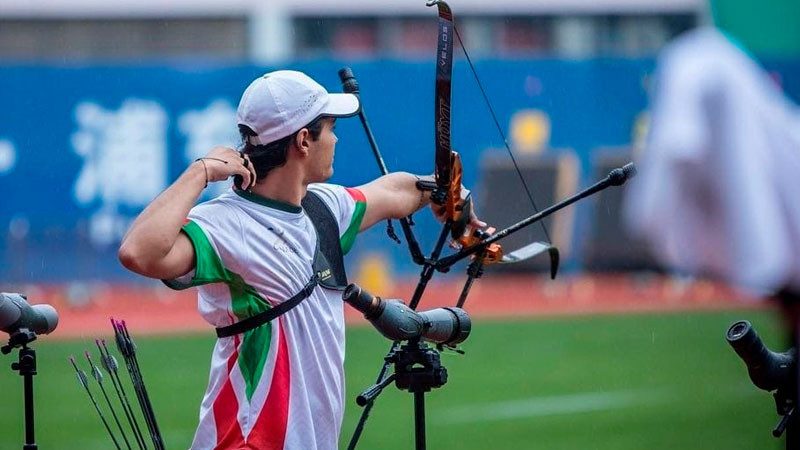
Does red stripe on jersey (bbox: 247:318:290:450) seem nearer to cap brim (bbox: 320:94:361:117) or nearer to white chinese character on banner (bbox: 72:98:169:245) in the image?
cap brim (bbox: 320:94:361:117)

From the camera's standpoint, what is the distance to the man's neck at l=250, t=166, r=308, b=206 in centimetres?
391

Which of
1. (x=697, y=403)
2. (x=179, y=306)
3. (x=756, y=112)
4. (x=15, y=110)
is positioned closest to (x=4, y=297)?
(x=756, y=112)

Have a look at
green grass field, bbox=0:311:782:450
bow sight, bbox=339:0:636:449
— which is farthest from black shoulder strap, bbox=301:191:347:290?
green grass field, bbox=0:311:782:450

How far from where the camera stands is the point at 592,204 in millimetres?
18453

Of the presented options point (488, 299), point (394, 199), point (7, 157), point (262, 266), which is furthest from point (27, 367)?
point (7, 157)

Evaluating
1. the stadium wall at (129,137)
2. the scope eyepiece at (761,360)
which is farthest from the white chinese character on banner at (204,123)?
the scope eyepiece at (761,360)

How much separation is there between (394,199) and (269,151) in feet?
1.65

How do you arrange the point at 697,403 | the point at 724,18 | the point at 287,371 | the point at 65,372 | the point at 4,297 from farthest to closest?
1. the point at 65,372
2. the point at 697,403
3. the point at 4,297
4. the point at 287,371
5. the point at 724,18

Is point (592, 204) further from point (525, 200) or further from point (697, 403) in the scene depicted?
point (697, 403)

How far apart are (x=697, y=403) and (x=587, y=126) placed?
28.9ft

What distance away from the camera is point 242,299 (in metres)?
3.78

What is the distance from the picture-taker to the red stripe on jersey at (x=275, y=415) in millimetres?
3703

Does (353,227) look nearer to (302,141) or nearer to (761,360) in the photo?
(302,141)

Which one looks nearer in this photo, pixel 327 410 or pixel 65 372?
pixel 327 410
